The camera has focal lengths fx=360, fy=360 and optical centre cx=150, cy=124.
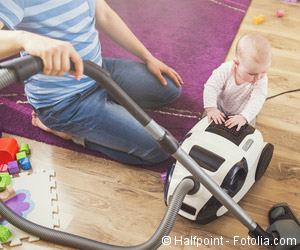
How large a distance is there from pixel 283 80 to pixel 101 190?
3.12 ft

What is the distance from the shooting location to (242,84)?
1.19 metres

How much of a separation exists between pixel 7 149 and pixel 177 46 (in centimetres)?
93

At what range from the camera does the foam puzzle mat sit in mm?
1096

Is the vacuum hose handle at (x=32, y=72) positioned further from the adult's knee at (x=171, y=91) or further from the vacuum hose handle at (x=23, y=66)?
the adult's knee at (x=171, y=91)

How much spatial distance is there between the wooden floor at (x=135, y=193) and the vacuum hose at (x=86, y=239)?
56 mm

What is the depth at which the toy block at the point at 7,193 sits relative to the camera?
3.76 feet

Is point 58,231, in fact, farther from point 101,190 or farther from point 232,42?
point 232,42

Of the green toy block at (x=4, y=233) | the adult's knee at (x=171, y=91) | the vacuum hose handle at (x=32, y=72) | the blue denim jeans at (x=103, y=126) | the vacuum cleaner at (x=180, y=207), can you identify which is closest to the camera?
the vacuum hose handle at (x=32, y=72)

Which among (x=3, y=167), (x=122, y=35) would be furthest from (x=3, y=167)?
(x=122, y=35)

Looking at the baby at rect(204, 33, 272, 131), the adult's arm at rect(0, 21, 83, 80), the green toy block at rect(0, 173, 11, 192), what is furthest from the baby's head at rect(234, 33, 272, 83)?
the green toy block at rect(0, 173, 11, 192)

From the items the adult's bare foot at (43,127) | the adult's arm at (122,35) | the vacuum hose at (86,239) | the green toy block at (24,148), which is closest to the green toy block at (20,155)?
the green toy block at (24,148)

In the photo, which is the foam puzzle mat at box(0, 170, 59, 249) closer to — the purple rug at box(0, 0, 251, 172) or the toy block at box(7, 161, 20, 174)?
the toy block at box(7, 161, 20, 174)

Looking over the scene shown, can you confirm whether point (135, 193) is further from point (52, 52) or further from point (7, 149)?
point (52, 52)

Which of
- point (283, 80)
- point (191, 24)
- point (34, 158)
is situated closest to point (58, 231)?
point (34, 158)
